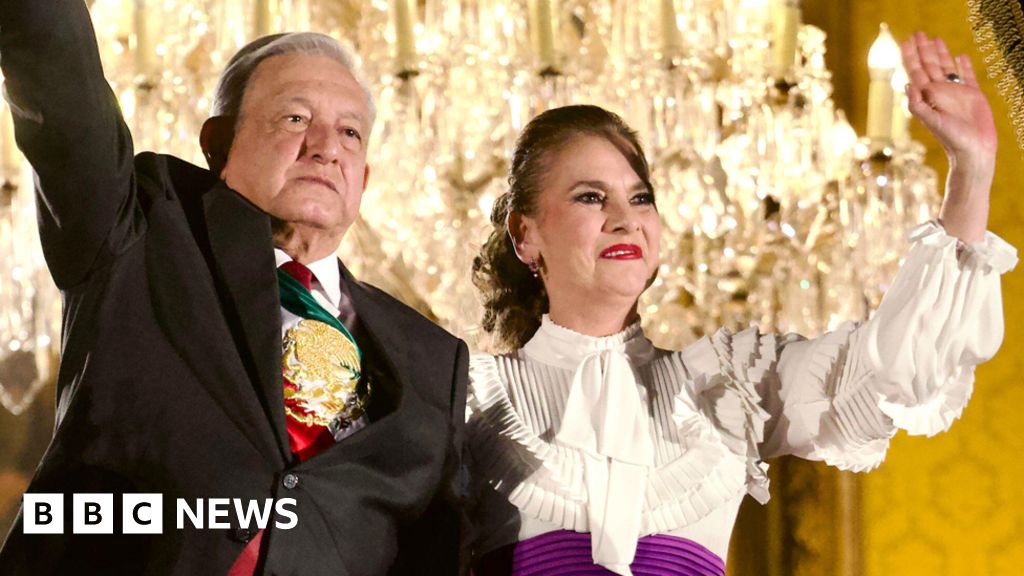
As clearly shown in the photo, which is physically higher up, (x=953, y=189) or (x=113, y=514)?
(x=953, y=189)

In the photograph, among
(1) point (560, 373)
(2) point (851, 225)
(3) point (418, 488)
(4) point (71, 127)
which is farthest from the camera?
(2) point (851, 225)

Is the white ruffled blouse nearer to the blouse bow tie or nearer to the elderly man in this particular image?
the blouse bow tie

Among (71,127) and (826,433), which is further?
(826,433)

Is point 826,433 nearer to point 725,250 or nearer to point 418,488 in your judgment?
point 418,488

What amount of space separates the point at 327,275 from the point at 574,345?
36 cm

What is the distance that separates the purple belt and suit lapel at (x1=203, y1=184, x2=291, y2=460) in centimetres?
38

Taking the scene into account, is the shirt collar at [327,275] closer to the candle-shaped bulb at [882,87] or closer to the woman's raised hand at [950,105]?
the woman's raised hand at [950,105]

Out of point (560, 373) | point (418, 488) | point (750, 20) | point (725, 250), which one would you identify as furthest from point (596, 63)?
point (418, 488)

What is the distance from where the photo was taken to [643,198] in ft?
5.66

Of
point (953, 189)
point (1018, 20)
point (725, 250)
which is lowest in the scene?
point (725, 250)

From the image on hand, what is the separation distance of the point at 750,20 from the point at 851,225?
1.58ft

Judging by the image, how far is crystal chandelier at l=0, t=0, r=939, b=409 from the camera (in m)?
2.87

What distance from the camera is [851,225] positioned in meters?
3.11

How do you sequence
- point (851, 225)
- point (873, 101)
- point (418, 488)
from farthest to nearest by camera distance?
point (851, 225) < point (873, 101) < point (418, 488)
